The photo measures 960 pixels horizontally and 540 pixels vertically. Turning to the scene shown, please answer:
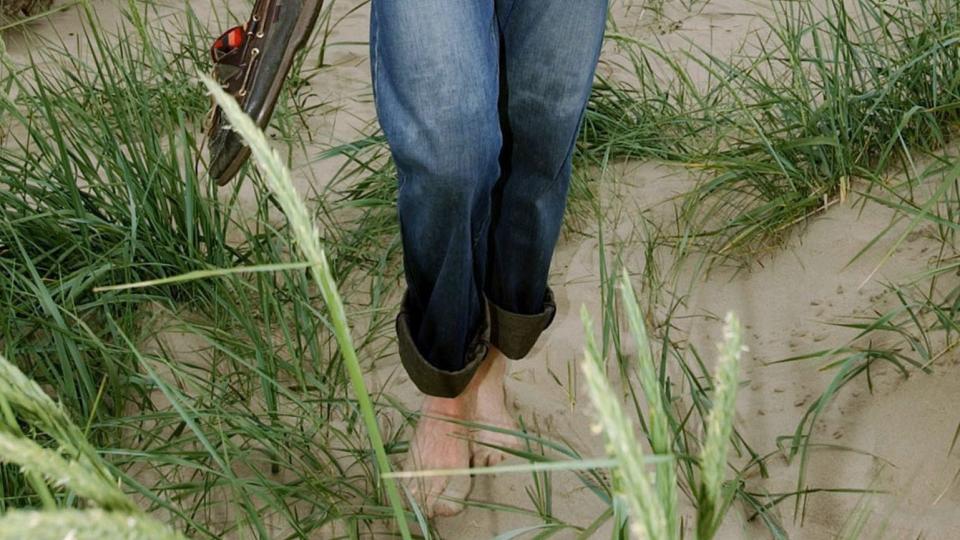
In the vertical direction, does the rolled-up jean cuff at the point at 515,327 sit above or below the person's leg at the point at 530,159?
below

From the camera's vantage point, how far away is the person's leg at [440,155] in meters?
1.31

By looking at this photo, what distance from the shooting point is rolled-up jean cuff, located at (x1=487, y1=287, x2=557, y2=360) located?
1.81 metres

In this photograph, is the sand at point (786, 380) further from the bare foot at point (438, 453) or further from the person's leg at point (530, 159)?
the person's leg at point (530, 159)

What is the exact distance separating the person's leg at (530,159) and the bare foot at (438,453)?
8 centimetres

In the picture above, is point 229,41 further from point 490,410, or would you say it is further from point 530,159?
point 490,410

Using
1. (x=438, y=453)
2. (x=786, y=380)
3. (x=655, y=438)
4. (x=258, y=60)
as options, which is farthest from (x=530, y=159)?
(x=655, y=438)

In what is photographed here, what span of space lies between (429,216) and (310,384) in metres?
0.66

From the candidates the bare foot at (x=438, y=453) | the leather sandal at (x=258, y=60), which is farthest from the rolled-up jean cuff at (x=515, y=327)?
the leather sandal at (x=258, y=60)

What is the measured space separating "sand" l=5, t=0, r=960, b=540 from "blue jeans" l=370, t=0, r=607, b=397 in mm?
250

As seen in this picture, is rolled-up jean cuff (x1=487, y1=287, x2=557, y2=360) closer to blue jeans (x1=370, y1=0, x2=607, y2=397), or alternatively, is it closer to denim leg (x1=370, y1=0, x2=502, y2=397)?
blue jeans (x1=370, y1=0, x2=607, y2=397)

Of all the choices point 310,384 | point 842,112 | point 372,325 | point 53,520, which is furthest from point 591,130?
point 53,520

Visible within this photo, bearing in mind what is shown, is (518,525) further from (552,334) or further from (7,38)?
(7,38)

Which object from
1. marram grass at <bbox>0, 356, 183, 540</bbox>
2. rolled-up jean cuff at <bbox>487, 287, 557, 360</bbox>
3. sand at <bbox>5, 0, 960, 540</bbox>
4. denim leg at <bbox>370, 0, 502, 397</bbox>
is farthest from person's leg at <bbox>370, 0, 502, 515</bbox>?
marram grass at <bbox>0, 356, 183, 540</bbox>

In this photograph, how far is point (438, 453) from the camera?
1.79 metres
